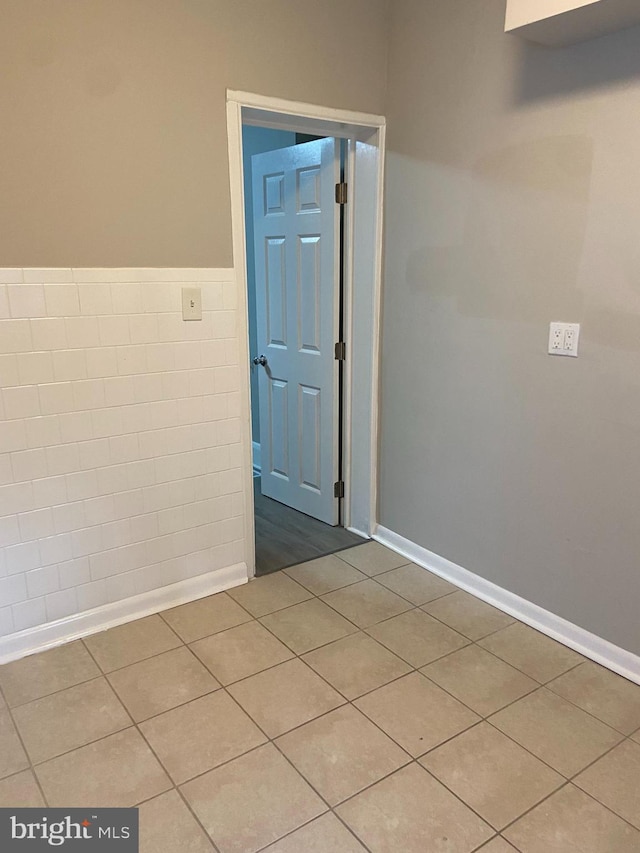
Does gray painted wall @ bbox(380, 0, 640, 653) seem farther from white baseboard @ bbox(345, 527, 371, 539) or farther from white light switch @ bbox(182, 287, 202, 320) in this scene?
white light switch @ bbox(182, 287, 202, 320)

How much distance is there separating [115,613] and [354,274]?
6.39 feet

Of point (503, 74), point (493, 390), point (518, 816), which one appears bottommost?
point (518, 816)

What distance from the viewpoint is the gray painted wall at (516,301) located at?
2123 millimetres

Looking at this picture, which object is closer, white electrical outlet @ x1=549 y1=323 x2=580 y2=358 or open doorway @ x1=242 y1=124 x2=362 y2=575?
white electrical outlet @ x1=549 y1=323 x2=580 y2=358

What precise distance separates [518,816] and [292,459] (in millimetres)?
2331

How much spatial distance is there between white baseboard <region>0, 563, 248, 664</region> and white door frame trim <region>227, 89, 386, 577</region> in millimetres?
179

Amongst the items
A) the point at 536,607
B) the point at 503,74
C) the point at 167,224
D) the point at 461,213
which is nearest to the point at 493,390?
the point at 461,213

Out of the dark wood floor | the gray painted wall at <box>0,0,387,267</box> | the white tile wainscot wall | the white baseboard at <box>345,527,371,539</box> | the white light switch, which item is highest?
the gray painted wall at <box>0,0,387,267</box>

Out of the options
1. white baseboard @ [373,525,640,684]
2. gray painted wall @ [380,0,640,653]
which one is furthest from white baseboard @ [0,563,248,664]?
gray painted wall @ [380,0,640,653]

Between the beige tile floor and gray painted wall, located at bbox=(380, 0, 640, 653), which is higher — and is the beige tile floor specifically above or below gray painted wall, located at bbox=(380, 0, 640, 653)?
below

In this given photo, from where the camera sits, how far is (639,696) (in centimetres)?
219

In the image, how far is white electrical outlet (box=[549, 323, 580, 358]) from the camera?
7.39 feet

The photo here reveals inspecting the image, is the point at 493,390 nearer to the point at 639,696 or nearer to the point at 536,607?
the point at 536,607

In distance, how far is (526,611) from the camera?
8.61 feet
